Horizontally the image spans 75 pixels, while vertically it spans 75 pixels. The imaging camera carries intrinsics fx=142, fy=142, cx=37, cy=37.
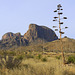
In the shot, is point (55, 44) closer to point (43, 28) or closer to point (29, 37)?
point (29, 37)

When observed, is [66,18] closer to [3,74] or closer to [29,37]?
[3,74]

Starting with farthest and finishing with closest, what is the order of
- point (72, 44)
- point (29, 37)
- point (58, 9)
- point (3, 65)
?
point (29, 37)
point (72, 44)
point (58, 9)
point (3, 65)

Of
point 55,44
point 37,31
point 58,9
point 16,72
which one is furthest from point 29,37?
point 16,72

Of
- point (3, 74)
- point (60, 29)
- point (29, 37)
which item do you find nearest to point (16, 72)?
point (3, 74)

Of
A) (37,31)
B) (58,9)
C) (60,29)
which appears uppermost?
(37,31)

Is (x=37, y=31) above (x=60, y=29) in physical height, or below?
above

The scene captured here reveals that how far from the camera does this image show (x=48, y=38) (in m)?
129

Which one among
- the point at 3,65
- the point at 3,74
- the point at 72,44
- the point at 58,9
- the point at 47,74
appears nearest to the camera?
the point at 47,74

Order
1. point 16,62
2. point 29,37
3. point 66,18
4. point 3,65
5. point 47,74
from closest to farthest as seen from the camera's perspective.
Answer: point 47,74
point 3,65
point 16,62
point 66,18
point 29,37

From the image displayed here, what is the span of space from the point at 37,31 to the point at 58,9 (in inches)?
4485

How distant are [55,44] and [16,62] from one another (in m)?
75.7

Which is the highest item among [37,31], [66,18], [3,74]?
[37,31]

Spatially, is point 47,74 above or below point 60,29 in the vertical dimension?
below

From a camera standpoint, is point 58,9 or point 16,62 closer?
point 16,62
